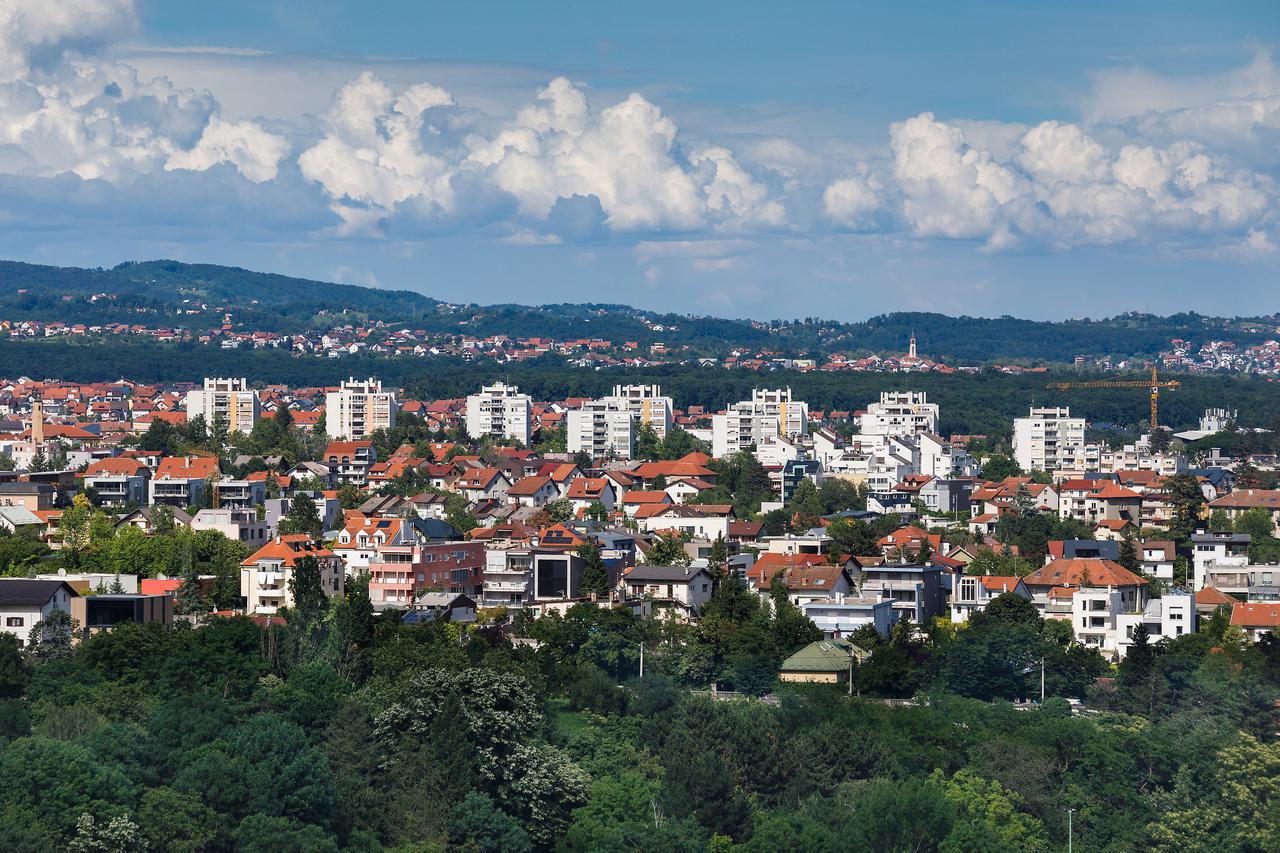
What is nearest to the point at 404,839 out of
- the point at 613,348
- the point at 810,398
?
the point at 810,398

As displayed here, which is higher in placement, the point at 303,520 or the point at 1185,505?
the point at 303,520

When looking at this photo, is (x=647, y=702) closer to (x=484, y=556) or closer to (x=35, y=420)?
(x=484, y=556)

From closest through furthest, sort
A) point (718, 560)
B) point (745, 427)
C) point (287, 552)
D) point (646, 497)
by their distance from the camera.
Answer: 1. point (287, 552)
2. point (718, 560)
3. point (646, 497)
4. point (745, 427)

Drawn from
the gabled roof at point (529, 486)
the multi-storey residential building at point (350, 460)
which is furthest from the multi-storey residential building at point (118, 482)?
the gabled roof at point (529, 486)

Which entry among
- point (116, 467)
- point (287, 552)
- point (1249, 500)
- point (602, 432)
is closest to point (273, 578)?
point (287, 552)

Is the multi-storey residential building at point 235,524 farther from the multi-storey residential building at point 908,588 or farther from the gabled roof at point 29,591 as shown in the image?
the multi-storey residential building at point 908,588

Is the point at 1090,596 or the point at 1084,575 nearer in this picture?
the point at 1090,596

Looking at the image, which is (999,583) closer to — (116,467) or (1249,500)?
(1249,500)

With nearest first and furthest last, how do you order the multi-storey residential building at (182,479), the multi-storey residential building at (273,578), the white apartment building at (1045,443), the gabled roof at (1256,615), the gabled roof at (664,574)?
the gabled roof at (1256,615) < the multi-storey residential building at (273,578) < the gabled roof at (664,574) < the multi-storey residential building at (182,479) < the white apartment building at (1045,443)
